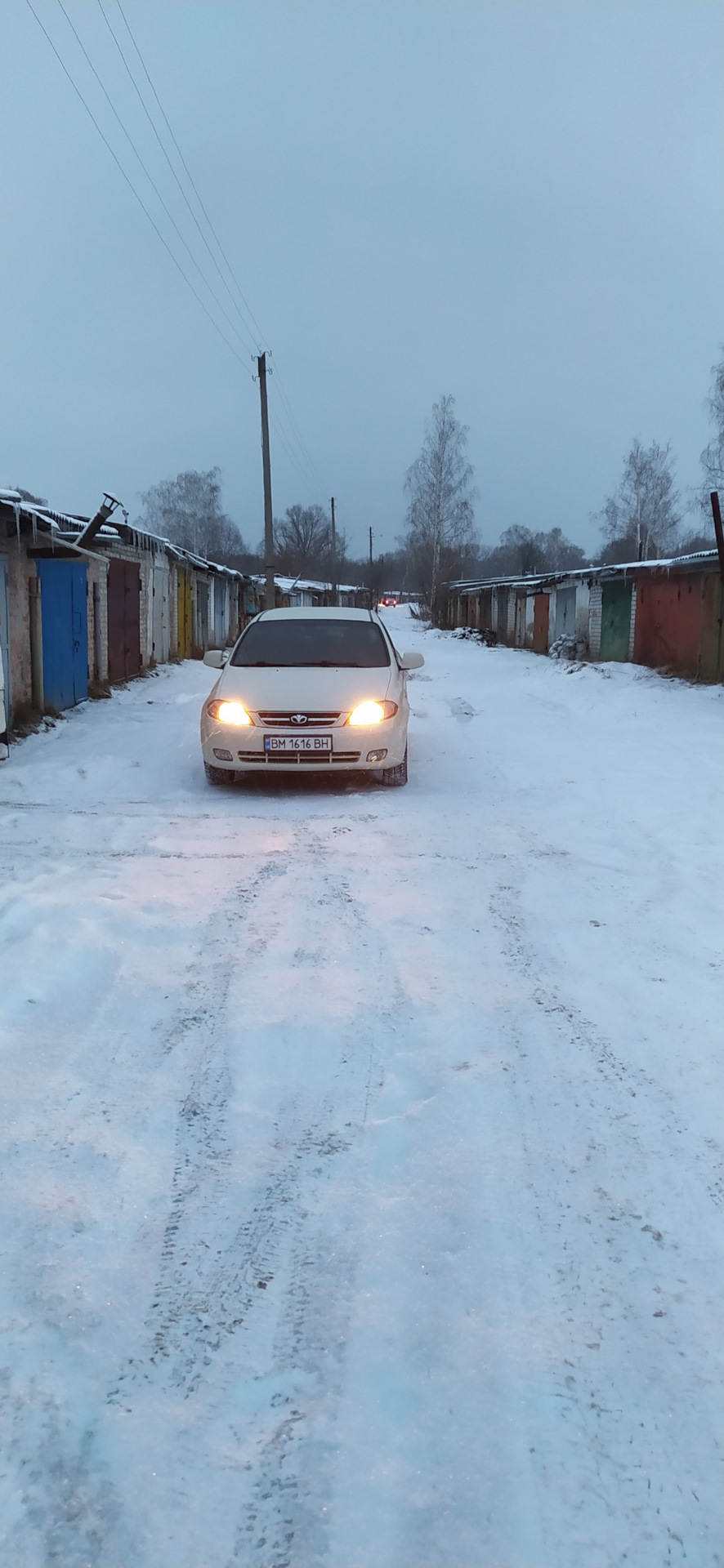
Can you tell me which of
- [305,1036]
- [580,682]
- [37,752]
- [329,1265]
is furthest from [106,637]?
[329,1265]

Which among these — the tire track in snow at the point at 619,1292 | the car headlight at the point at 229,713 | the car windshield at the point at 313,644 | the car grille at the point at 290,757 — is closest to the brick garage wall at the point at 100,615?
the car windshield at the point at 313,644

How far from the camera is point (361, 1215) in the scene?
7.88 feet

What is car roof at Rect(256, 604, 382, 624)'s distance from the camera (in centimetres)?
875

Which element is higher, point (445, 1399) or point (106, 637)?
point (106, 637)

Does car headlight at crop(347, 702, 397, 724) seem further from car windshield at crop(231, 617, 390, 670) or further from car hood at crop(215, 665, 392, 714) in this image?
car windshield at crop(231, 617, 390, 670)

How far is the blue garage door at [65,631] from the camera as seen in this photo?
12.6m

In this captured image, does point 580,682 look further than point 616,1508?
Yes

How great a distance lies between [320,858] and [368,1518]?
404 cm

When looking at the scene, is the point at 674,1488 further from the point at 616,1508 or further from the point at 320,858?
the point at 320,858

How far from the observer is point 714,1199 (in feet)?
8.18

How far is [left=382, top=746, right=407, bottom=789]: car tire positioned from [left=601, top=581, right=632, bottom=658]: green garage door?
17093 mm

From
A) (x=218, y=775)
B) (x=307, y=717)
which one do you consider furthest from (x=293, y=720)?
(x=218, y=775)

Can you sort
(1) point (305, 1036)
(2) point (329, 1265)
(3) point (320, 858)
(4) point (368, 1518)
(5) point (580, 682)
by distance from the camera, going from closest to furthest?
(4) point (368, 1518)
(2) point (329, 1265)
(1) point (305, 1036)
(3) point (320, 858)
(5) point (580, 682)

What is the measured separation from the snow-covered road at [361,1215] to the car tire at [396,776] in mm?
2261
